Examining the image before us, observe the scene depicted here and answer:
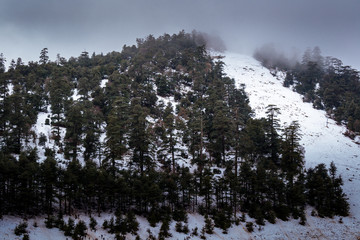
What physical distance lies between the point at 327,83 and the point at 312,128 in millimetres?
37591

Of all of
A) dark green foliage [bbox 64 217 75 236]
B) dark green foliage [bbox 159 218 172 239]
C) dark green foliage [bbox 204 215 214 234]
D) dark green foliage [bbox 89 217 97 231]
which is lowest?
dark green foliage [bbox 204 215 214 234]

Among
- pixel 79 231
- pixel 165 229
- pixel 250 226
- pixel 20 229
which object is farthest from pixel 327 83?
pixel 20 229

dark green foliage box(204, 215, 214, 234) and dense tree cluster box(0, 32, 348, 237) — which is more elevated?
dense tree cluster box(0, 32, 348, 237)

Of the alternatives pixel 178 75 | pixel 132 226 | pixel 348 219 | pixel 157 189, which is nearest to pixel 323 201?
pixel 348 219

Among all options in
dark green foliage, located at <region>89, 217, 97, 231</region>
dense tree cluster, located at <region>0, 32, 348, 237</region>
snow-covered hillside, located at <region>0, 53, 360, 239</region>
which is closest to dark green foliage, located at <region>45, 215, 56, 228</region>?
snow-covered hillside, located at <region>0, 53, 360, 239</region>

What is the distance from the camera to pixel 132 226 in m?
22.2

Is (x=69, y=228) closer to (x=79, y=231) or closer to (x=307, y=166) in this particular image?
(x=79, y=231)

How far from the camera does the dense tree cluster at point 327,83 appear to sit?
209 feet

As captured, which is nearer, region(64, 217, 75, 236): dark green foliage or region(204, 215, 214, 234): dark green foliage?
region(64, 217, 75, 236): dark green foliage

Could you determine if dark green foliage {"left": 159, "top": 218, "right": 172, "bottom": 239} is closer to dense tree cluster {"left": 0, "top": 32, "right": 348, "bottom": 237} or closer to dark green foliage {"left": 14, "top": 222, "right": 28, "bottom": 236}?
dense tree cluster {"left": 0, "top": 32, "right": 348, "bottom": 237}

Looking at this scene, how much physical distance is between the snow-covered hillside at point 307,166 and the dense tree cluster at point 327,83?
12.3ft

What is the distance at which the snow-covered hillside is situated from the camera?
22.7 meters

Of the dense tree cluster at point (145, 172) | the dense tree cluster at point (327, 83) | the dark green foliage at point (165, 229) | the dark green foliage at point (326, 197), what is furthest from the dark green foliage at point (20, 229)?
the dense tree cluster at point (327, 83)

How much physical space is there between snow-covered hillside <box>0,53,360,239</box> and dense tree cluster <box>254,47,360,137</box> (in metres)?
3.75
